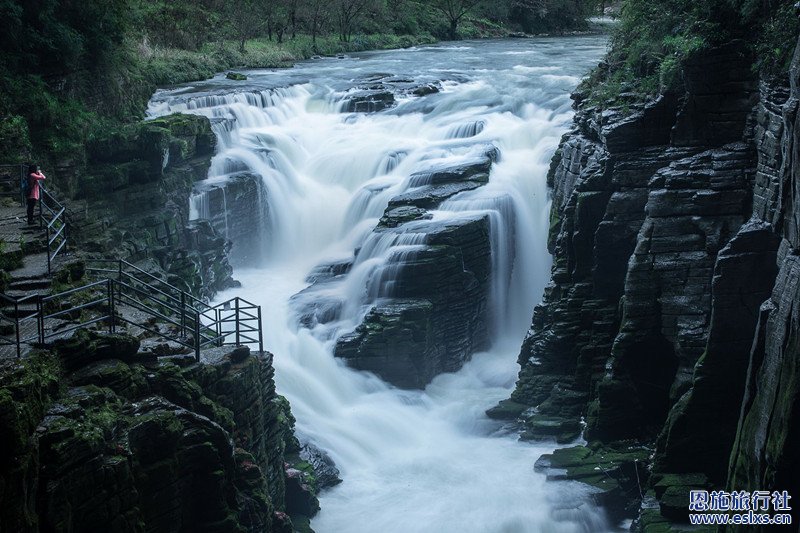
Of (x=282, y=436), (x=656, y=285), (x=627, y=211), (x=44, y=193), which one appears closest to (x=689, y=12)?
(x=627, y=211)

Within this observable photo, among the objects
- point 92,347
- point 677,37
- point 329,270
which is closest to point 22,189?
point 92,347

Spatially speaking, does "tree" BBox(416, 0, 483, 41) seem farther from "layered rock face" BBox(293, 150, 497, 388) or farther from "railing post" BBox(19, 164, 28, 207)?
"railing post" BBox(19, 164, 28, 207)

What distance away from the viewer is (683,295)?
20406 mm

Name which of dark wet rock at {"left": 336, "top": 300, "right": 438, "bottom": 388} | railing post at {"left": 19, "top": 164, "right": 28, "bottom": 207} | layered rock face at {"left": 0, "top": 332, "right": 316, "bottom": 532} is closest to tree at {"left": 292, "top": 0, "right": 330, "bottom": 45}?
dark wet rock at {"left": 336, "top": 300, "right": 438, "bottom": 388}

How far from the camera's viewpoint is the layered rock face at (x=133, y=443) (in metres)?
12.4

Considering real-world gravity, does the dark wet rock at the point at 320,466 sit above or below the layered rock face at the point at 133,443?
below

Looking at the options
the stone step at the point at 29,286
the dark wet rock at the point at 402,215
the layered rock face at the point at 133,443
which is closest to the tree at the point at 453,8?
the dark wet rock at the point at 402,215

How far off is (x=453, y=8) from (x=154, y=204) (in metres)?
52.6

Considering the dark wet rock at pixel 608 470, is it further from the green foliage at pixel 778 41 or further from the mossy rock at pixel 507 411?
the green foliage at pixel 778 41

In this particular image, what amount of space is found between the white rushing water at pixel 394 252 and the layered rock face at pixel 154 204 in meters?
1.39

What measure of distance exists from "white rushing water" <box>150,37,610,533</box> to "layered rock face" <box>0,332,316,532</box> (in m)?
4.10

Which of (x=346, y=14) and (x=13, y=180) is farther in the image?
(x=346, y=14)

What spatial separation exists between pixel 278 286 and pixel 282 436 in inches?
Result: 489

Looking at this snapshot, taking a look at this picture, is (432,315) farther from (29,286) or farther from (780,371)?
(780,371)
